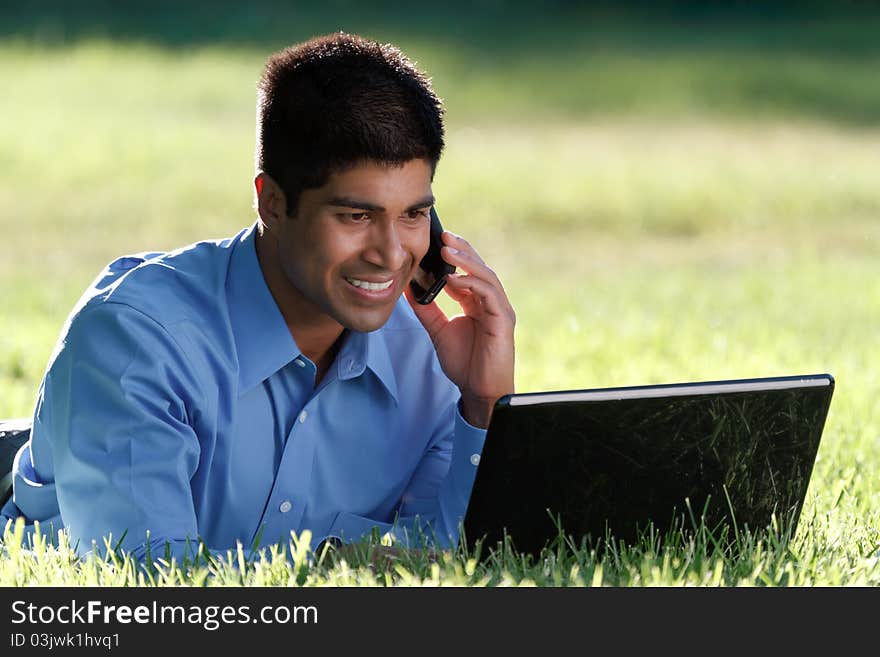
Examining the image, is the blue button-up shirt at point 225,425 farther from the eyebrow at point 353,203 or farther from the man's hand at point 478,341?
the eyebrow at point 353,203

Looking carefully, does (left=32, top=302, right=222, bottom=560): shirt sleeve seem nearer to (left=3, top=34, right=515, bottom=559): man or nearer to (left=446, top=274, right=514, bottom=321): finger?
(left=3, top=34, right=515, bottom=559): man

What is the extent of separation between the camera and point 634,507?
10.0 ft

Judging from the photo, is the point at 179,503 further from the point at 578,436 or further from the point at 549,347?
the point at 549,347

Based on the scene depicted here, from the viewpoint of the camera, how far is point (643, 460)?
2922 mm

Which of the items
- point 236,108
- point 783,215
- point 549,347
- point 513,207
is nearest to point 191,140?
point 236,108

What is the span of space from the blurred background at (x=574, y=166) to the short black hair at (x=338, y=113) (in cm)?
185

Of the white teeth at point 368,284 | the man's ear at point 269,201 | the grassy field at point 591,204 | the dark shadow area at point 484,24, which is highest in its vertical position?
the dark shadow area at point 484,24

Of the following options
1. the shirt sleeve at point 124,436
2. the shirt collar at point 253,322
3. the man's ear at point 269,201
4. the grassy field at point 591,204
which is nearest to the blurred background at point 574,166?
the grassy field at point 591,204

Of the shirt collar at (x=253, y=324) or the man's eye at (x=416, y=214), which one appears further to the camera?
the shirt collar at (x=253, y=324)

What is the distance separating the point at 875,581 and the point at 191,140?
16676 millimetres

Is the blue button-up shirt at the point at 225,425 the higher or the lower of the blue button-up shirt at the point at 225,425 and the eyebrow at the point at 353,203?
the lower

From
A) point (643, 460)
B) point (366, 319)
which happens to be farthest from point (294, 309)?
point (643, 460)

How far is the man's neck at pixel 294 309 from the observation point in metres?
3.50

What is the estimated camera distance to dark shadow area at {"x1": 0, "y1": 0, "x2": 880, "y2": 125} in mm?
24609
